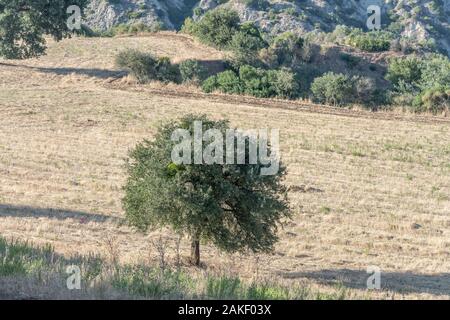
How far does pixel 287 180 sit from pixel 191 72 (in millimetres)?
22057

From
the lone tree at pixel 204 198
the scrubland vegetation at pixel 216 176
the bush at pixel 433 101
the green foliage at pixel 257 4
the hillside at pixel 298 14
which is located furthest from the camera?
the green foliage at pixel 257 4

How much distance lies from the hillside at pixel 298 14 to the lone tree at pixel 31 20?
59.1 m

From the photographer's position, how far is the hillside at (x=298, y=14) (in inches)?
4269

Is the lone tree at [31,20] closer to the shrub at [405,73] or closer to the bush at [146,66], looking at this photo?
the bush at [146,66]

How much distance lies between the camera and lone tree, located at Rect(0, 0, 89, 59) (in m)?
36.6

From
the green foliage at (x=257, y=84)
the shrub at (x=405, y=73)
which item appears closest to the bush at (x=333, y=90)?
the green foliage at (x=257, y=84)

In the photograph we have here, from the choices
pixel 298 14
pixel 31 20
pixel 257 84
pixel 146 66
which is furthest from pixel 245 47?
pixel 298 14

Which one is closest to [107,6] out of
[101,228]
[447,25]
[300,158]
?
[447,25]

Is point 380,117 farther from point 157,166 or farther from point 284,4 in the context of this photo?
point 284,4

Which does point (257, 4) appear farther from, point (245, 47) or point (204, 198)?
point (204, 198)

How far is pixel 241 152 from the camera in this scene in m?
14.2

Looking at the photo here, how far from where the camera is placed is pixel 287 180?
2353cm

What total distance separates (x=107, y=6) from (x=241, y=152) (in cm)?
10207

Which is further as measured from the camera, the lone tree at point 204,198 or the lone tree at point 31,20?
the lone tree at point 31,20
